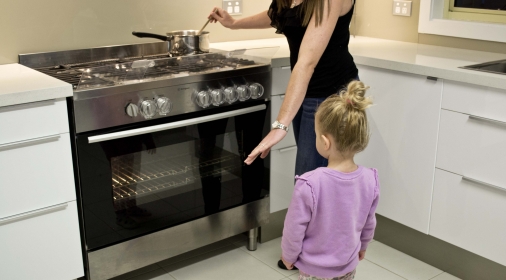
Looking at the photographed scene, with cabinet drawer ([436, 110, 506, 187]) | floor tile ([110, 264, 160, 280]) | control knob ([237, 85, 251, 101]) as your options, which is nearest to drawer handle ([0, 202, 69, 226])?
floor tile ([110, 264, 160, 280])

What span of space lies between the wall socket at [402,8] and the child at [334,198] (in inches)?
66.0

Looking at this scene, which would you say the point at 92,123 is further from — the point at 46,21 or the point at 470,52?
the point at 470,52

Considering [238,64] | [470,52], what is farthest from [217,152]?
[470,52]

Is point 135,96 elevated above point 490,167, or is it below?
above

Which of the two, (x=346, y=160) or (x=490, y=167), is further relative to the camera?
(x=490, y=167)

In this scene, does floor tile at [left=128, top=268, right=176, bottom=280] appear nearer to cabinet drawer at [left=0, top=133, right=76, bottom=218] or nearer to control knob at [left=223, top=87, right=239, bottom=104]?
cabinet drawer at [left=0, top=133, right=76, bottom=218]

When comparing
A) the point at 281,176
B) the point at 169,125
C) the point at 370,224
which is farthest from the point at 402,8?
the point at 370,224

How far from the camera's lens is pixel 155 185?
2.34m

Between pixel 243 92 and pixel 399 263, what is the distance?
1025mm

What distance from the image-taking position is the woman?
196 centimetres

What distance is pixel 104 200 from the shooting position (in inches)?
85.8

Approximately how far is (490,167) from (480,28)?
0.83 metres

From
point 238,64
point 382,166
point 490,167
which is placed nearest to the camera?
point 490,167

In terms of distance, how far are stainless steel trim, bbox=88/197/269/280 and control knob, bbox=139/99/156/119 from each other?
0.49 m
